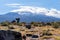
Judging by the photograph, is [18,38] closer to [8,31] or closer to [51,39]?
[8,31]

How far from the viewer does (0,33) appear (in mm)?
17453

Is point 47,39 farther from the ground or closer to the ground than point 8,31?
closer to the ground

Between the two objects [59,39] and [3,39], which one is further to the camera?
[59,39]

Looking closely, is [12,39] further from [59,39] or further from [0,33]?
[59,39]

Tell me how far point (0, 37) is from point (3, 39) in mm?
236

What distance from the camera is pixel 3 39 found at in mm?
17703

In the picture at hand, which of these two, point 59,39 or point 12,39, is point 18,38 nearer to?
point 12,39

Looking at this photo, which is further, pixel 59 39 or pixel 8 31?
pixel 59 39

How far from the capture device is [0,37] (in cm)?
1762

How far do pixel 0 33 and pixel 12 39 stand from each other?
88 cm

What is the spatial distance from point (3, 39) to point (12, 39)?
1.86 feet

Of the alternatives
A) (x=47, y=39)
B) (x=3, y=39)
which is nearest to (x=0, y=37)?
(x=3, y=39)

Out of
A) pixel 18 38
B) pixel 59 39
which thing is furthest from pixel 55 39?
pixel 18 38

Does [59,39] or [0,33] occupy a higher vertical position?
[0,33]
